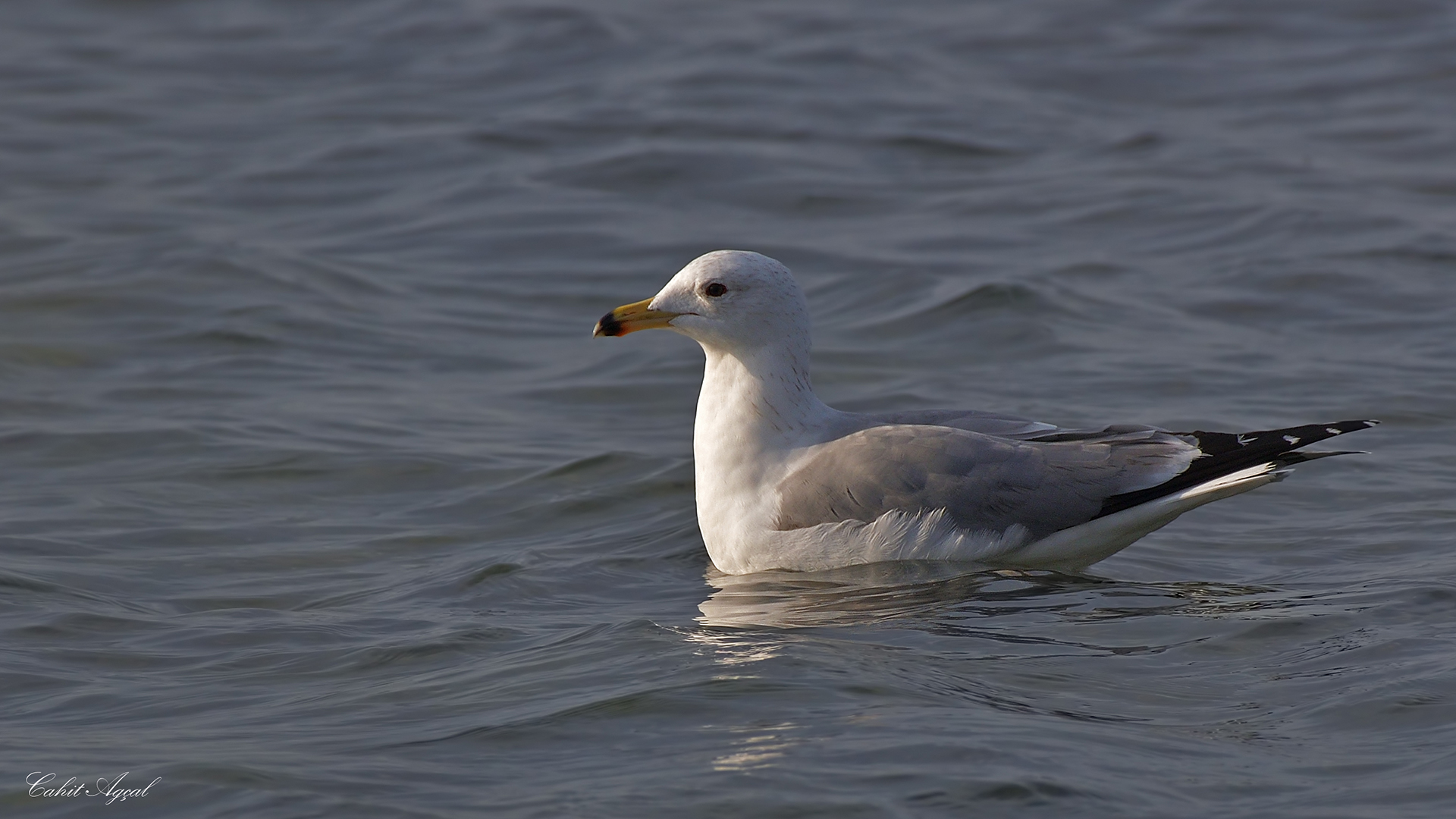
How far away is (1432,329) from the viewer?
10594 millimetres

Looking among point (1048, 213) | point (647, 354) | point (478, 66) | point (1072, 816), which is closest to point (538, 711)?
point (1072, 816)

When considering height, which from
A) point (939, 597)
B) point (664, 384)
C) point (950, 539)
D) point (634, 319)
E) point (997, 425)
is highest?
point (634, 319)

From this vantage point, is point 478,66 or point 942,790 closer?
point 942,790

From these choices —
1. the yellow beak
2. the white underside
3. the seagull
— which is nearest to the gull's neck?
the seagull

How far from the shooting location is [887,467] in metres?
6.88

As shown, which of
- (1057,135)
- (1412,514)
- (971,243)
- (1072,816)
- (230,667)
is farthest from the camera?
(1057,135)

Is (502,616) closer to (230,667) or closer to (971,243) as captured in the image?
(230,667)

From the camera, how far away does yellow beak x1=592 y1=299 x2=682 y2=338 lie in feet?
23.6

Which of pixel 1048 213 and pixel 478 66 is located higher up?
pixel 478 66

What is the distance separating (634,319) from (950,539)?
58.6 inches

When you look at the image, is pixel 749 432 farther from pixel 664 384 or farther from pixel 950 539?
pixel 664 384

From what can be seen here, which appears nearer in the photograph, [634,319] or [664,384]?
[634,319]

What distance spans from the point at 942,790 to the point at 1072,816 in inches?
13.4

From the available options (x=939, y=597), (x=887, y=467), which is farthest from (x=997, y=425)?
(x=939, y=597)
